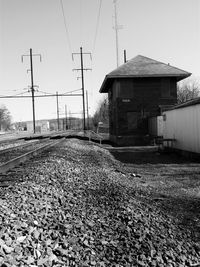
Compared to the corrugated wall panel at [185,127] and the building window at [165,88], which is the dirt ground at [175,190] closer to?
the corrugated wall panel at [185,127]

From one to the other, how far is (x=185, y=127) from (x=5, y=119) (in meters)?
145

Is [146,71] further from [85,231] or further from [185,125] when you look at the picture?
[85,231]

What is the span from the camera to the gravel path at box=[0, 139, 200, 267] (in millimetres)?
4797

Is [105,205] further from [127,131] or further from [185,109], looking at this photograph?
[127,131]

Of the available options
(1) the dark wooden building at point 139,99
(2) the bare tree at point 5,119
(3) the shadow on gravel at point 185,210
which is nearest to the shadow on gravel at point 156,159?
(3) the shadow on gravel at point 185,210

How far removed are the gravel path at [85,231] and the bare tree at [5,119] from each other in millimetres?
152065

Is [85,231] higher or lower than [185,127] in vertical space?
lower

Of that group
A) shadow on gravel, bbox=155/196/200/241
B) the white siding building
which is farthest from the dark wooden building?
shadow on gravel, bbox=155/196/200/241

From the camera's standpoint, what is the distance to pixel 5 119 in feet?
523

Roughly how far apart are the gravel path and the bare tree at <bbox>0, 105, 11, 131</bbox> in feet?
499

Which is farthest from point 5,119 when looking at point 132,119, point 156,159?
point 156,159

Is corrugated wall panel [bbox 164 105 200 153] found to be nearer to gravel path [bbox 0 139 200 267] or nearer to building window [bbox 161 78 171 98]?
building window [bbox 161 78 171 98]

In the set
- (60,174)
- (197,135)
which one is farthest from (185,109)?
(60,174)

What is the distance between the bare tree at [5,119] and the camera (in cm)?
15512
